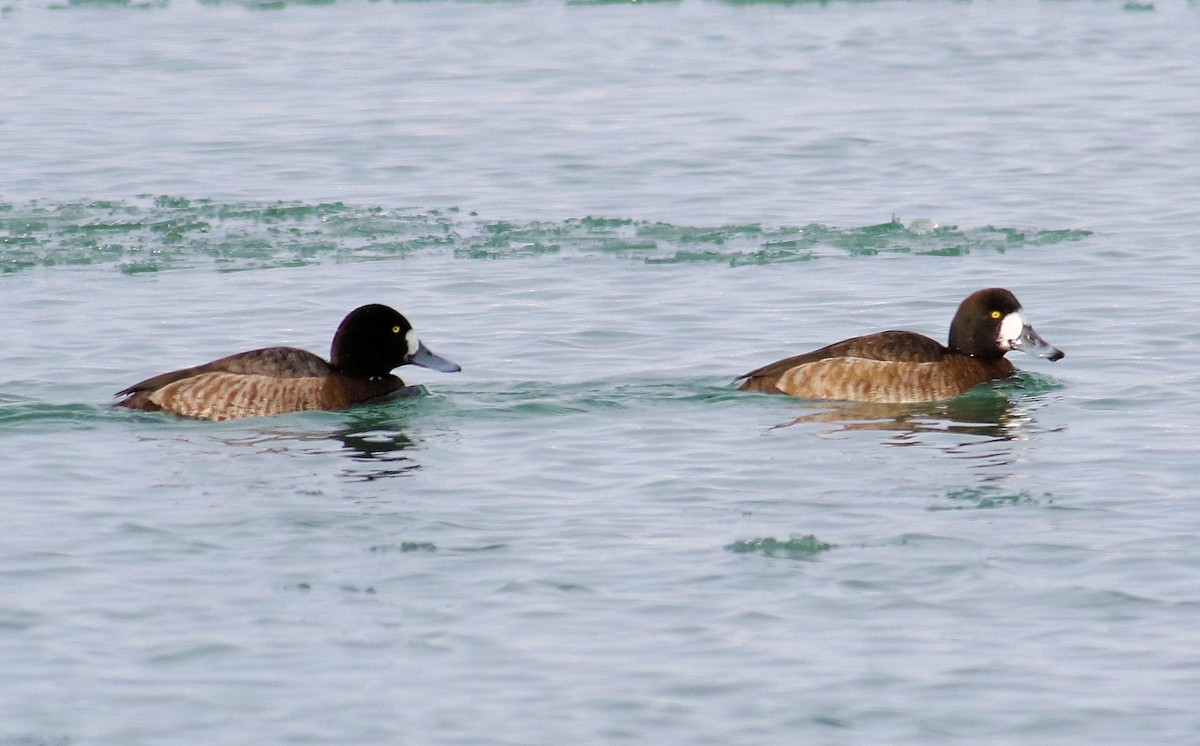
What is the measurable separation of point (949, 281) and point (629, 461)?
226 inches

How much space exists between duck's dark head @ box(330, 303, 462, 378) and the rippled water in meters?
Answer: 0.33

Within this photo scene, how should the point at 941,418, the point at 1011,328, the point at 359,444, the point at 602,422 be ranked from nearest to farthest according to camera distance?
the point at 359,444 → the point at 602,422 → the point at 941,418 → the point at 1011,328

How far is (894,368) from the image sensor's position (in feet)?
41.5

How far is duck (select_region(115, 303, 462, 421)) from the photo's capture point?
1210cm

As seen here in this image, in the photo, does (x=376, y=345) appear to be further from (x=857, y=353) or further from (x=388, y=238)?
(x=388, y=238)

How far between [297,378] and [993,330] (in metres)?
4.34

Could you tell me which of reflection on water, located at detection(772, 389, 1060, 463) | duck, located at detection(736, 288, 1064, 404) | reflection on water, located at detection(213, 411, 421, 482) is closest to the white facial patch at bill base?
duck, located at detection(736, 288, 1064, 404)

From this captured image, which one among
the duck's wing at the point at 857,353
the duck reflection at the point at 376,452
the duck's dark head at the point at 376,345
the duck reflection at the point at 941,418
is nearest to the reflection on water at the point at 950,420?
the duck reflection at the point at 941,418

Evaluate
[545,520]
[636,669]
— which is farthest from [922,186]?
[636,669]

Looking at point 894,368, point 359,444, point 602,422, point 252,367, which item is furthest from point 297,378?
point 894,368

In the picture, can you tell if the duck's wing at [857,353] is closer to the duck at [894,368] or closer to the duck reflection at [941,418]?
the duck at [894,368]

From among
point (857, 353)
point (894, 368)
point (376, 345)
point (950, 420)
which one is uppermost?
point (376, 345)

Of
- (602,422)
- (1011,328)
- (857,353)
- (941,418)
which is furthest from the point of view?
(1011,328)

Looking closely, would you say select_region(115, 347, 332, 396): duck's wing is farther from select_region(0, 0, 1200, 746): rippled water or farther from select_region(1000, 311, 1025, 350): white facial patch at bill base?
select_region(1000, 311, 1025, 350): white facial patch at bill base
